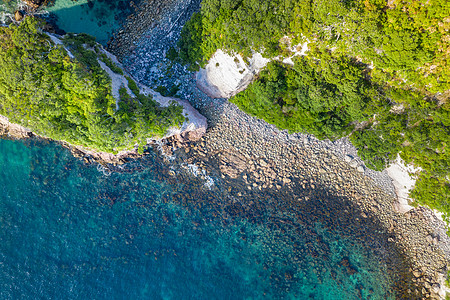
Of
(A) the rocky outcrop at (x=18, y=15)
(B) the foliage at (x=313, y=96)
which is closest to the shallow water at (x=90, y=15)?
(A) the rocky outcrop at (x=18, y=15)

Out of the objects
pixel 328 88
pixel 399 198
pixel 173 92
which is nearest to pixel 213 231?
pixel 173 92

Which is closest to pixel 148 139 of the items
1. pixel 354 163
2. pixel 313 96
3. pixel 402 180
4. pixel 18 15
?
pixel 313 96

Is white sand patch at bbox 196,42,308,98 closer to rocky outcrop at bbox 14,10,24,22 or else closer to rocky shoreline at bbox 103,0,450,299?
rocky shoreline at bbox 103,0,450,299

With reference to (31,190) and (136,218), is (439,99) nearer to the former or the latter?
(136,218)

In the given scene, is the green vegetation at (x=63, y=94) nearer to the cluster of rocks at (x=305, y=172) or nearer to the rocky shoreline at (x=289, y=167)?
the rocky shoreline at (x=289, y=167)

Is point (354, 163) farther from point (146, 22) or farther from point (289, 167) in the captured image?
point (146, 22)

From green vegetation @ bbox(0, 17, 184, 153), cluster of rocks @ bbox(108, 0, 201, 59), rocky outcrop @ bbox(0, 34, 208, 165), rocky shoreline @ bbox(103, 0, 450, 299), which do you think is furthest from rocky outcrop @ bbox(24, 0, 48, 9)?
rocky outcrop @ bbox(0, 34, 208, 165)
